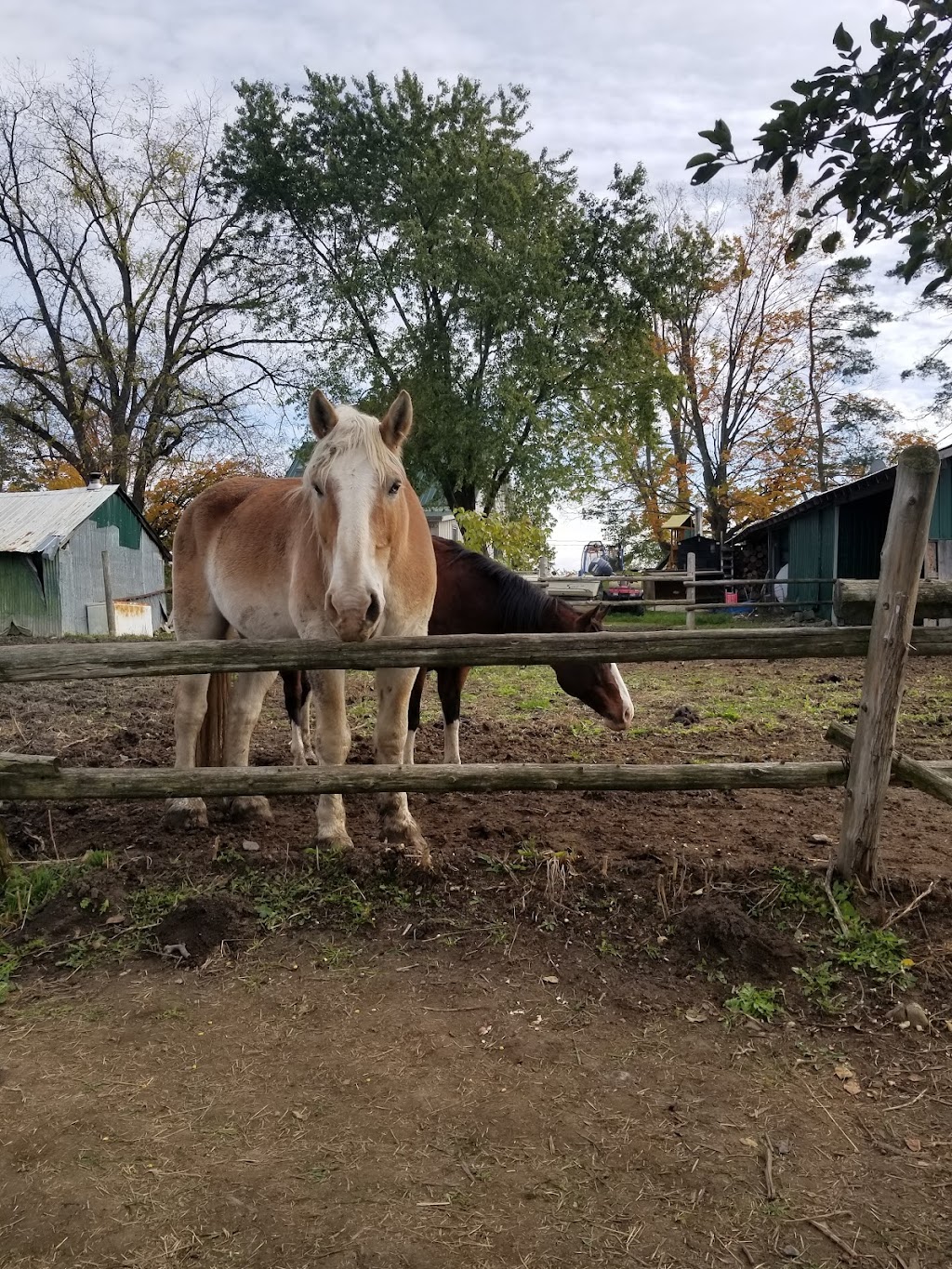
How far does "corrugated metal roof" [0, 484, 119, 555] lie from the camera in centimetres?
2050

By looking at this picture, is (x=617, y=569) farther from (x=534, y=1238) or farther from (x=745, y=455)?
(x=534, y=1238)

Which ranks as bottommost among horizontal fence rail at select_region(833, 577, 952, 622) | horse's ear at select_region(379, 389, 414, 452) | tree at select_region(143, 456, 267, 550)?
horizontal fence rail at select_region(833, 577, 952, 622)

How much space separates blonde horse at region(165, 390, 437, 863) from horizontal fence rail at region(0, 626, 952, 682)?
20 centimetres

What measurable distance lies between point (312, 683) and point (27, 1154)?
7.25 feet

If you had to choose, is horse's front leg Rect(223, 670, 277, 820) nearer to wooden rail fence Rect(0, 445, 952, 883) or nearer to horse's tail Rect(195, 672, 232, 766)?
horse's tail Rect(195, 672, 232, 766)

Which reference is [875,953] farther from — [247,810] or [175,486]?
[175,486]

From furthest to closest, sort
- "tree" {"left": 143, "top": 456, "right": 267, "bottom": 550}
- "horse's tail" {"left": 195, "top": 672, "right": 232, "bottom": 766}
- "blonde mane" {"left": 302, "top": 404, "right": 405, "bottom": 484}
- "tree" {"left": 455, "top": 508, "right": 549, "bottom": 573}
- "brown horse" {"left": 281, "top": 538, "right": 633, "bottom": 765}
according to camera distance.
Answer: "tree" {"left": 143, "top": 456, "right": 267, "bottom": 550}, "tree" {"left": 455, "top": 508, "right": 549, "bottom": 573}, "brown horse" {"left": 281, "top": 538, "right": 633, "bottom": 765}, "horse's tail" {"left": 195, "top": 672, "right": 232, "bottom": 766}, "blonde mane" {"left": 302, "top": 404, "right": 405, "bottom": 484}

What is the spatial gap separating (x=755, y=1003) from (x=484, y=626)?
382 centimetres

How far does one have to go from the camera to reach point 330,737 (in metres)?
3.83

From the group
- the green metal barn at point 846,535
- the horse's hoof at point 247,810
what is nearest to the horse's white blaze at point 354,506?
the horse's hoof at point 247,810

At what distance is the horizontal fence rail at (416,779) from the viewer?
3352mm

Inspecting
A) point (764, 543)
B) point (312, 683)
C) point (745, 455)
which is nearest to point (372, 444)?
point (312, 683)

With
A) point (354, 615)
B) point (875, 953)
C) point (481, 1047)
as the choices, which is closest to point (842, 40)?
point (354, 615)

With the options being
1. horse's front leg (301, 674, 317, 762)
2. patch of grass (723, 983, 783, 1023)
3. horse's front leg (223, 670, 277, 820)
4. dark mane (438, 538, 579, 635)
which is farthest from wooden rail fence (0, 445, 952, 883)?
horse's front leg (301, 674, 317, 762)
